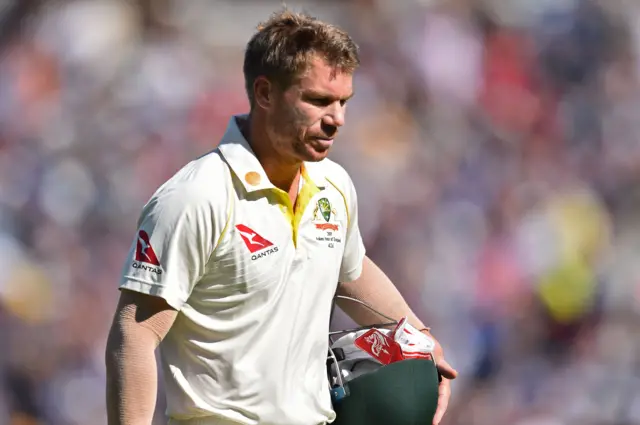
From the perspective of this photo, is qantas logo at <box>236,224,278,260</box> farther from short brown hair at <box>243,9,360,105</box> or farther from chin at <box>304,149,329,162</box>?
short brown hair at <box>243,9,360,105</box>

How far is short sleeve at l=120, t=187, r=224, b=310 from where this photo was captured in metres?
2.17

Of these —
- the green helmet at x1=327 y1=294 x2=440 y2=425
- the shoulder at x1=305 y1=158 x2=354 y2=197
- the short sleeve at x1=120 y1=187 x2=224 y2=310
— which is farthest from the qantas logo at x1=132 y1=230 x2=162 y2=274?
the green helmet at x1=327 y1=294 x2=440 y2=425

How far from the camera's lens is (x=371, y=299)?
2.80 metres

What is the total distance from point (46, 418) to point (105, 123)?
56.1 inches

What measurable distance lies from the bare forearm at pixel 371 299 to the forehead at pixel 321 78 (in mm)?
668

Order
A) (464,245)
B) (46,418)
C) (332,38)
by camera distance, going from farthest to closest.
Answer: (464,245) < (46,418) < (332,38)

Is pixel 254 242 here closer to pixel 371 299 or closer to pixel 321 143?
pixel 321 143

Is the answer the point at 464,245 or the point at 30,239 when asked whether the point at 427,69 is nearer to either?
the point at 464,245

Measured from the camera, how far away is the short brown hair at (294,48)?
7.57 ft

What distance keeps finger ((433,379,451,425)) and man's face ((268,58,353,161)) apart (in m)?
0.75

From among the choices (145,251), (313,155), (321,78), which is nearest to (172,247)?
(145,251)

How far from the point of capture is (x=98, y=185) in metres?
4.89

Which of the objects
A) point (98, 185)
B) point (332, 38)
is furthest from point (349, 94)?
point (98, 185)

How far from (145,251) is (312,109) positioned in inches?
19.7
